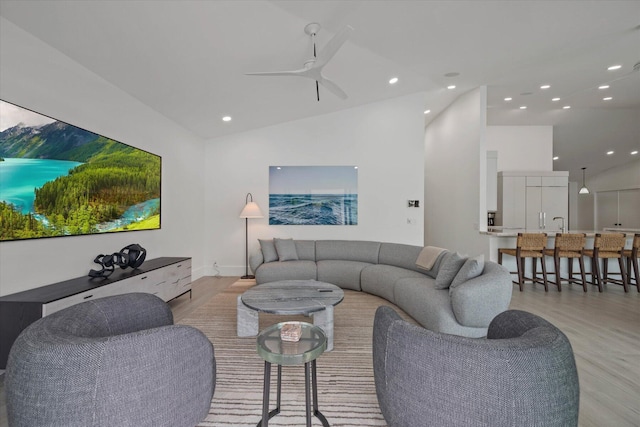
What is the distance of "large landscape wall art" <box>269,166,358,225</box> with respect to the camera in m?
5.52

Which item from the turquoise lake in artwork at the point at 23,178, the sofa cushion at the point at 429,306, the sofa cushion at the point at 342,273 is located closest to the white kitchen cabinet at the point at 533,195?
the sofa cushion at the point at 342,273

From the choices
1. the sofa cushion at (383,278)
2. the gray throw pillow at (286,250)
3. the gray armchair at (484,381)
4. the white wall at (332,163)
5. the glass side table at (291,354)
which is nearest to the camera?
the gray armchair at (484,381)

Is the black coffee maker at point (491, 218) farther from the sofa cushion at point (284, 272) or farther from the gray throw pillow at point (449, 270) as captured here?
the sofa cushion at point (284, 272)

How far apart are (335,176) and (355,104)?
1407 mm

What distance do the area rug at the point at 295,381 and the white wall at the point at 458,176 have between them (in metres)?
3.36

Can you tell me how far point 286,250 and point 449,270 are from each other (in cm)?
267

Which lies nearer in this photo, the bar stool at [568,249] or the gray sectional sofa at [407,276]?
the gray sectional sofa at [407,276]

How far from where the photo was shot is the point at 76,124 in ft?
9.27

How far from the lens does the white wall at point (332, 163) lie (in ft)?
17.9

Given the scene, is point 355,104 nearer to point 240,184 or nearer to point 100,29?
point 240,184

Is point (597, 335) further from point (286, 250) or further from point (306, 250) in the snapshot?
point (286, 250)

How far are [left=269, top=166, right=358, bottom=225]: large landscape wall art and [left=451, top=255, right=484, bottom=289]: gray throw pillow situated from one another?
2834 mm

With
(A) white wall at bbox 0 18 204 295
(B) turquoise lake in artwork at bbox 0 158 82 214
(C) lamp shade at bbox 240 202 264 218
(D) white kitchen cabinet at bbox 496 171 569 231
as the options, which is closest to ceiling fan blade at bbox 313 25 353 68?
(A) white wall at bbox 0 18 204 295

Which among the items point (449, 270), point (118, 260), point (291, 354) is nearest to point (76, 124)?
point (118, 260)
